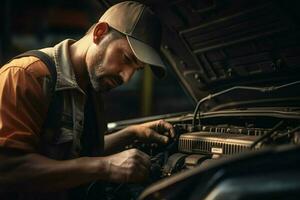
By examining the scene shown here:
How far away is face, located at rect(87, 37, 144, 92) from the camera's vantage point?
1.97 meters

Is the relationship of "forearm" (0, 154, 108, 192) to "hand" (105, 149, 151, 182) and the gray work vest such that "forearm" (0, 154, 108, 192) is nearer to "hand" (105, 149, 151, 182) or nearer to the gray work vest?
"hand" (105, 149, 151, 182)

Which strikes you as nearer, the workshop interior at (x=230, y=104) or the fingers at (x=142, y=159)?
the workshop interior at (x=230, y=104)

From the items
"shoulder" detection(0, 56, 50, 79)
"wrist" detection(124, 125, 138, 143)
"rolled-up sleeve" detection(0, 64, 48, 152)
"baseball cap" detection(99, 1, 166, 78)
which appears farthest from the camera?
"wrist" detection(124, 125, 138, 143)

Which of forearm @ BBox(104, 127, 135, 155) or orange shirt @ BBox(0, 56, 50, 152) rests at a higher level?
orange shirt @ BBox(0, 56, 50, 152)

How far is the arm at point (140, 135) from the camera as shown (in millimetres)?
2264

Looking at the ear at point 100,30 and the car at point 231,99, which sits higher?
the ear at point 100,30

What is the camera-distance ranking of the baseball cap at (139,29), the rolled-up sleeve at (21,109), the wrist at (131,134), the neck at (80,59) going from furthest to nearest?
the wrist at (131,134) → the neck at (80,59) → the baseball cap at (139,29) → the rolled-up sleeve at (21,109)

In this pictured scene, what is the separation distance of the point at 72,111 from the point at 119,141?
550mm

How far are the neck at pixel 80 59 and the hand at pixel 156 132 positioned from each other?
43cm

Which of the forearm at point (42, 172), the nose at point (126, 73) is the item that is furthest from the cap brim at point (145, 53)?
the forearm at point (42, 172)

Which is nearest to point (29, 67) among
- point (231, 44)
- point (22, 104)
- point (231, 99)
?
point (22, 104)

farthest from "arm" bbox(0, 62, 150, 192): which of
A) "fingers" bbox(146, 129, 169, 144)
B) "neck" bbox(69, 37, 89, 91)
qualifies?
"fingers" bbox(146, 129, 169, 144)

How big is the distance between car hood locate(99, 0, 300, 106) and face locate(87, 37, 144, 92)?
40 cm

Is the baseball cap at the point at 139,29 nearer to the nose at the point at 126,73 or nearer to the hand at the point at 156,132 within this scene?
the nose at the point at 126,73
